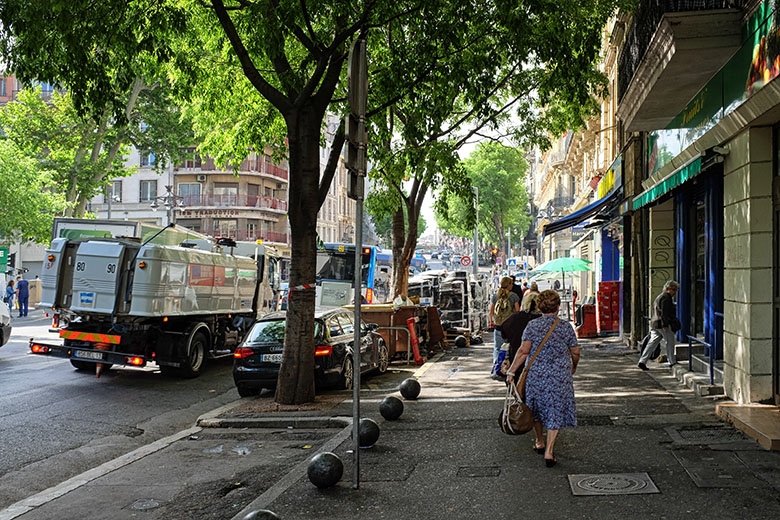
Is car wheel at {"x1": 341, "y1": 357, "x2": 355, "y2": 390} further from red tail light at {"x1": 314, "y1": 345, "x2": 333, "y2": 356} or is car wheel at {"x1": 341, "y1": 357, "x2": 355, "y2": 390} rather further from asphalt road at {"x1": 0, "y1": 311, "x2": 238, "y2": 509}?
asphalt road at {"x1": 0, "y1": 311, "x2": 238, "y2": 509}

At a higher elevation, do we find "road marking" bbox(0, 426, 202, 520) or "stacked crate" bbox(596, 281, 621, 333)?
"stacked crate" bbox(596, 281, 621, 333)

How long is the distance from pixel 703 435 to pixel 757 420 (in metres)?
0.57

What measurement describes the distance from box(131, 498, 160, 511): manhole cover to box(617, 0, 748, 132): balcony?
24.2ft

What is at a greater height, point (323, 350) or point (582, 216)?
point (582, 216)

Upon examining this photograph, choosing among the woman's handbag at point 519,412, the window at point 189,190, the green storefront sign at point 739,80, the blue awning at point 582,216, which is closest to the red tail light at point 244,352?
the woman's handbag at point 519,412

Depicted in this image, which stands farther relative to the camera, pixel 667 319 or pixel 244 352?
pixel 667 319

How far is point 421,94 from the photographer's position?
13.2 meters

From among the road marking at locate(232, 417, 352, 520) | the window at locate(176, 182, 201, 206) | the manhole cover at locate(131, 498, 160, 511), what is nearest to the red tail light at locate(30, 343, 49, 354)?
the road marking at locate(232, 417, 352, 520)

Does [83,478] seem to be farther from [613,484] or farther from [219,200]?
[219,200]

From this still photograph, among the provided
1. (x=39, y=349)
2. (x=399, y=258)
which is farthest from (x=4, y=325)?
(x=399, y=258)

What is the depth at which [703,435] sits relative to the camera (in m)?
7.73

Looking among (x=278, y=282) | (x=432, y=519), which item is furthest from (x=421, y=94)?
(x=278, y=282)

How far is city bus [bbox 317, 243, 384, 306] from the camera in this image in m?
25.6

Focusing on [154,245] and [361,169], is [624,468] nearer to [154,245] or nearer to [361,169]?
[361,169]
